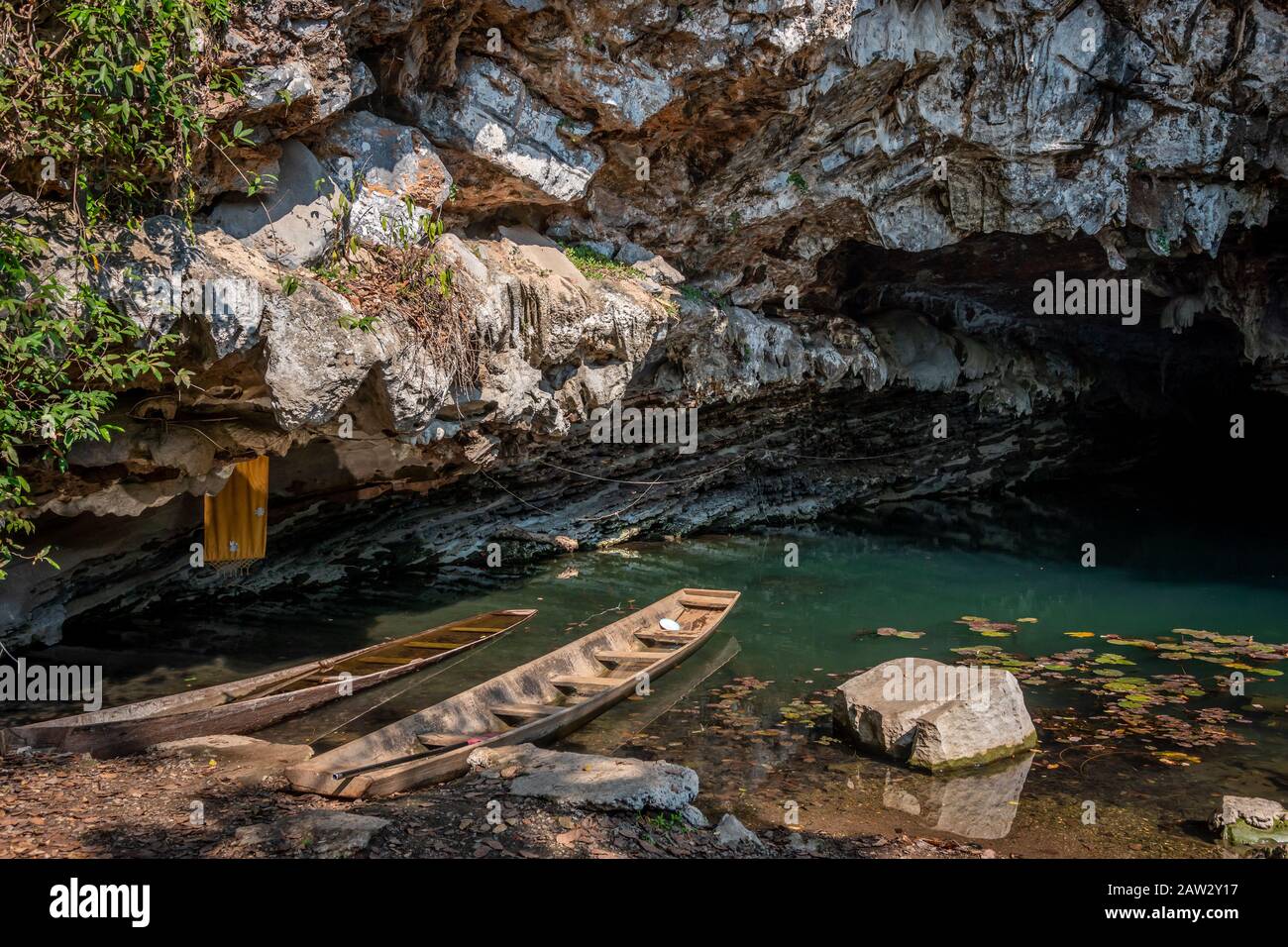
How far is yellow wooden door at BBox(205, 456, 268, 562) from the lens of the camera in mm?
10602

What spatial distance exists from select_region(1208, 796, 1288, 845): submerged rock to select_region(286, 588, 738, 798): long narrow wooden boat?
5284 millimetres

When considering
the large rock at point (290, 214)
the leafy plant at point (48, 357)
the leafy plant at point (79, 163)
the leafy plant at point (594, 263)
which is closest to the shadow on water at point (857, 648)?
the leafy plant at point (48, 357)

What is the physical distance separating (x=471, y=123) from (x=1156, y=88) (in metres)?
9.76

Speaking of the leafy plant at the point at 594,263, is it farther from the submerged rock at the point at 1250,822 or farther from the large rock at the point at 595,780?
the submerged rock at the point at 1250,822

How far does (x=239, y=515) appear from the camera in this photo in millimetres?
10781

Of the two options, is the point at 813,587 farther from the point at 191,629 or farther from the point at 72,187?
the point at 72,187

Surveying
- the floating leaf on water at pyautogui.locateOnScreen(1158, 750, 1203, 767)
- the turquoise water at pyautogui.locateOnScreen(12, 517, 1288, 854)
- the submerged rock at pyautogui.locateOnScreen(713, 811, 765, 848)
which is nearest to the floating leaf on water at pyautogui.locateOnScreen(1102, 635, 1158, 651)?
the turquoise water at pyautogui.locateOnScreen(12, 517, 1288, 854)

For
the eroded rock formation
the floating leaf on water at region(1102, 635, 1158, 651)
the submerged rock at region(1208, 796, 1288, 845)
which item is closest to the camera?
the submerged rock at region(1208, 796, 1288, 845)

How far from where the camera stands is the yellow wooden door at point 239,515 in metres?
10.6

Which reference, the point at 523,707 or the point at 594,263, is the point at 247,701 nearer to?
the point at 523,707

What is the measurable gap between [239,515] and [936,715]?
815 centimetres

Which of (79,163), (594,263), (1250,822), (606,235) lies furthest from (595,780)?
(606,235)

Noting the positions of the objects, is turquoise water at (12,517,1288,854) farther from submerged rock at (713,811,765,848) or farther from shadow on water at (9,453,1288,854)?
submerged rock at (713,811,765,848)

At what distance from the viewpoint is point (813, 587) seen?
596 inches
